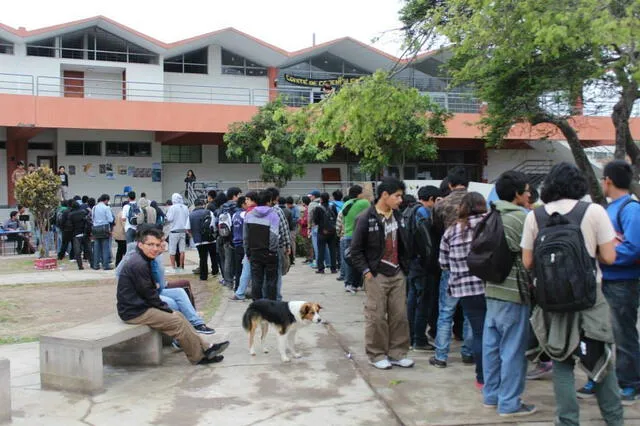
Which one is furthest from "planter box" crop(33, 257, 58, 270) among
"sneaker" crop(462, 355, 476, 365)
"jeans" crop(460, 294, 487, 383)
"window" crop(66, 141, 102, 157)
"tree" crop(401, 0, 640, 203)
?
"jeans" crop(460, 294, 487, 383)

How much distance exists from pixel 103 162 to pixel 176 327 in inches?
828

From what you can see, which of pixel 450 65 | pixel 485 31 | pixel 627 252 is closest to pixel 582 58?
pixel 450 65

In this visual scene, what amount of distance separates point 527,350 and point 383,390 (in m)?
1.28

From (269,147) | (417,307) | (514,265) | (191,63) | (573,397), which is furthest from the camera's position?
(191,63)

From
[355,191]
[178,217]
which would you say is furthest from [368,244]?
[178,217]

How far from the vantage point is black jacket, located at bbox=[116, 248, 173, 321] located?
5.78 metres

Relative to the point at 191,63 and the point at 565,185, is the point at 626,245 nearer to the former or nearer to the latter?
the point at 565,185

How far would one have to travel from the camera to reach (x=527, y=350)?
4672mm

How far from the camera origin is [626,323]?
468 cm

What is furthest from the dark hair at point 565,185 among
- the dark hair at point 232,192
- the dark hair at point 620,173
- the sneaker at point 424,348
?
the dark hair at point 232,192

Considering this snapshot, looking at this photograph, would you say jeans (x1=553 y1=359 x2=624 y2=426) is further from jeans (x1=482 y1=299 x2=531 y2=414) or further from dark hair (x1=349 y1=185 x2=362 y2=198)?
dark hair (x1=349 y1=185 x2=362 y2=198)

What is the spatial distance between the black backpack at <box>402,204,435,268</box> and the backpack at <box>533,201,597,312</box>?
213cm

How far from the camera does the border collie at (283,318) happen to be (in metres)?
6.15

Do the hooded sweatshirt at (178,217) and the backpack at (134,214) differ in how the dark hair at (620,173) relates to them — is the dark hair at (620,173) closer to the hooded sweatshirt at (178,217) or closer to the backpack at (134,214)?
the hooded sweatshirt at (178,217)
